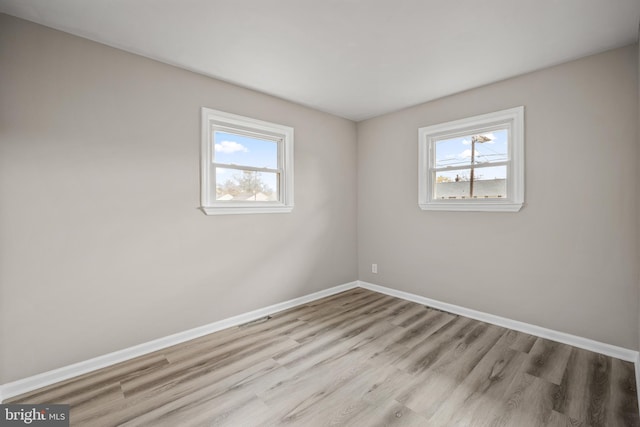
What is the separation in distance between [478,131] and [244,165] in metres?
2.65

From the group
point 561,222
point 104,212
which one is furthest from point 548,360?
point 104,212

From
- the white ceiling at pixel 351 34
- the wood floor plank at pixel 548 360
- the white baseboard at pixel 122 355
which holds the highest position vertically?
the white ceiling at pixel 351 34

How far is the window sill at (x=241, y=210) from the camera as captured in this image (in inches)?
113

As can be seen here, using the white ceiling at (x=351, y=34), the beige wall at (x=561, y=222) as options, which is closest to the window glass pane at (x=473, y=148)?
Answer: the beige wall at (x=561, y=222)

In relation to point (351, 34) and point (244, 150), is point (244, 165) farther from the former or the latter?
point (351, 34)

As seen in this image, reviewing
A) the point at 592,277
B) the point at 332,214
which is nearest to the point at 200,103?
the point at 332,214

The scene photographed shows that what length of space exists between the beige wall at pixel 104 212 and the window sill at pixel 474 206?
205cm

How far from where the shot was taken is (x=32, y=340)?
2.03 m

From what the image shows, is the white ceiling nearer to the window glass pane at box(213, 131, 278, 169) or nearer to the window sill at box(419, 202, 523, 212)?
the window glass pane at box(213, 131, 278, 169)

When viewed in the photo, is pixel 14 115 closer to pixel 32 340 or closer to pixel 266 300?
pixel 32 340

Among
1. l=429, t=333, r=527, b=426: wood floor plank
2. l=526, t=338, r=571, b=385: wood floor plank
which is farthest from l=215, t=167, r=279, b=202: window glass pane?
l=526, t=338, r=571, b=385: wood floor plank

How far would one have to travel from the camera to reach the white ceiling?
1901 mm

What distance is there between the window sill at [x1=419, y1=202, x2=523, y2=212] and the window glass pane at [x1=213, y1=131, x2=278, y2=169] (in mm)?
1986

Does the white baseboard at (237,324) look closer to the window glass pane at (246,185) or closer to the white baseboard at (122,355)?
the white baseboard at (122,355)
